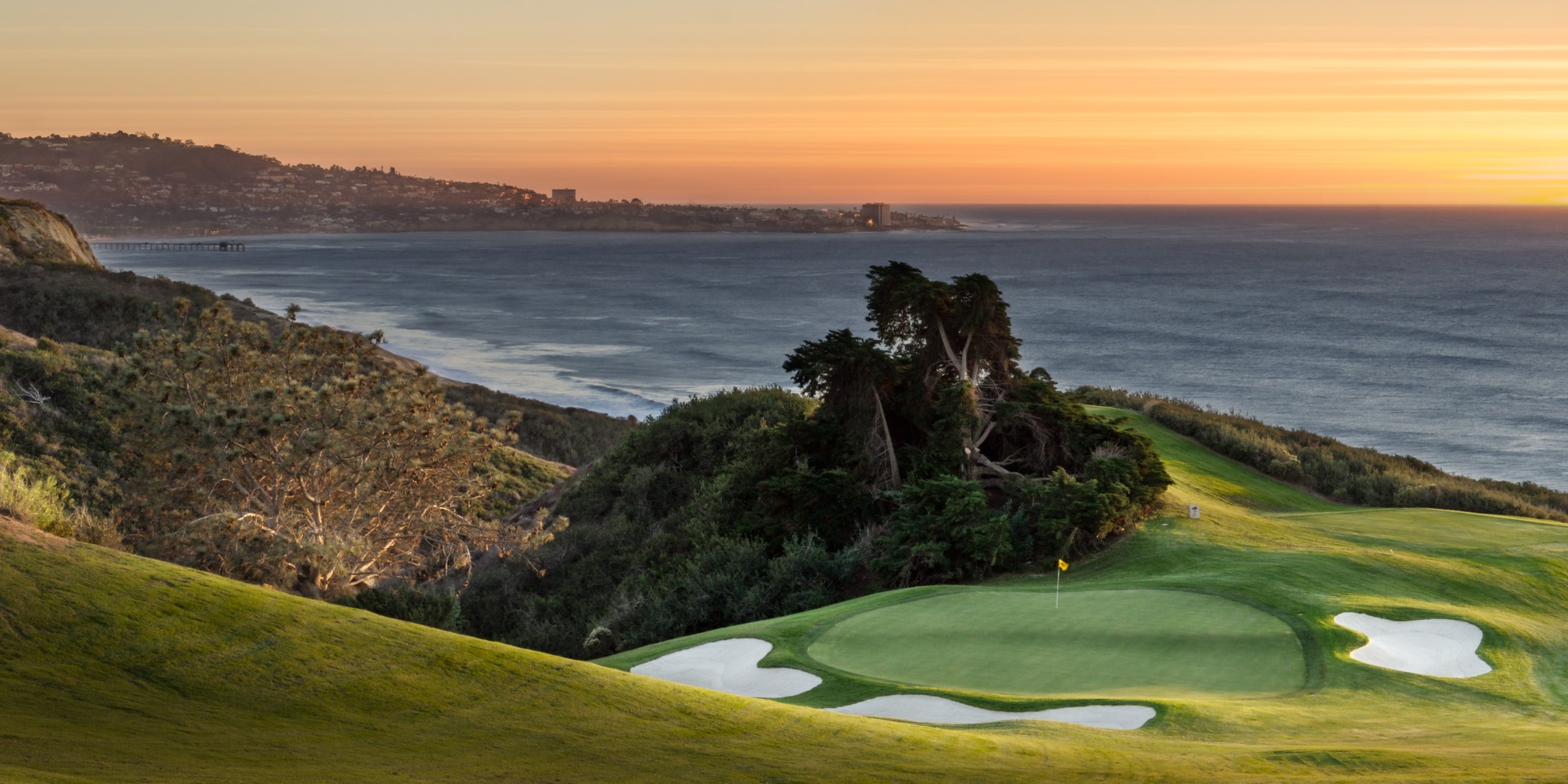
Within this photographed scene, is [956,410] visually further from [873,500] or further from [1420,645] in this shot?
[1420,645]

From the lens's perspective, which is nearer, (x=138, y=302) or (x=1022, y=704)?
(x=1022, y=704)

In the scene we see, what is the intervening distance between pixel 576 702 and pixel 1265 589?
38.0ft

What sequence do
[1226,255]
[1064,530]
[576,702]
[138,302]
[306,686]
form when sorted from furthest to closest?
[1226,255]
[138,302]
[1064,530]
[576,702]
[306,686]

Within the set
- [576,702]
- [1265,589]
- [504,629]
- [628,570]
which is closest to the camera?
[576,702]

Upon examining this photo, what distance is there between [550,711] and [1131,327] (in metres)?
99.3

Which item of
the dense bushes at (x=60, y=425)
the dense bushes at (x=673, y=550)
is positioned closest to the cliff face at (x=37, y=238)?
the dense bushes at (x=60, y=425)

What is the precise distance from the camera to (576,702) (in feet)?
26.4

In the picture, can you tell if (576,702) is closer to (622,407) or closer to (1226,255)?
(622,407)

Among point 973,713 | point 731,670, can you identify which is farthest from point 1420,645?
point 731,670

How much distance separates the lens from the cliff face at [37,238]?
68.4 meters

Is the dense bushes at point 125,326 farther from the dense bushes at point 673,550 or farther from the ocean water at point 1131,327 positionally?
the dense bushes at point 673,550

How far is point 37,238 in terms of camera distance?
72.4m

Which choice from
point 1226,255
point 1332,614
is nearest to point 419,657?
point 1332,614

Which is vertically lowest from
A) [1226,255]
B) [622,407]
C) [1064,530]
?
[622,407]
